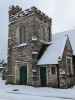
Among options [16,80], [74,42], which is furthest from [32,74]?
[74,42]

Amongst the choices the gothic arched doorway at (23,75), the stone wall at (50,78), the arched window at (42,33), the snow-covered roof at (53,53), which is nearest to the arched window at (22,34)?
the arched window at (42,33)

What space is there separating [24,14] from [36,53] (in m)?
5.60

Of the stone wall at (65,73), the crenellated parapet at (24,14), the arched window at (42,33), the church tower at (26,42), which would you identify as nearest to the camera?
the stone wall at (65,73)

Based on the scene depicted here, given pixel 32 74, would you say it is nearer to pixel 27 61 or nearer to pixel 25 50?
pixel 27 61

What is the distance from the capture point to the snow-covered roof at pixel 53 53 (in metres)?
14.1

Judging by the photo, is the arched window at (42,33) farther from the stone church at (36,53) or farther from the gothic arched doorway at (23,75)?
the gothic arched doorway at (23,75)

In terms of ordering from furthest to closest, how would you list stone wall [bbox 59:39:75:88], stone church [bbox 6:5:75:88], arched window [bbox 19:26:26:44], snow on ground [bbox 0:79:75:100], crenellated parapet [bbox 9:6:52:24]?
arched window [bbox 19:26:26:44] → crenellated parapet [bbox 9:6:52:24] → stone church [bbox 6:5:75:88] → stone wall [bbox 59:39:75:88] → snow on ground [bbox 0:79:75:100]

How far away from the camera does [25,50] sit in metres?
16.2

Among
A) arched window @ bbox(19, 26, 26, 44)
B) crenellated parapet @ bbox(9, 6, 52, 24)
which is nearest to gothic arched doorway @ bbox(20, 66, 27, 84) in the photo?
arched window @ bbox(19, 26, 26, 44)

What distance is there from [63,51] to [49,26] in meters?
5.98

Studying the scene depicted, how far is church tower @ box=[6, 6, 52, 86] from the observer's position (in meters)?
15.4

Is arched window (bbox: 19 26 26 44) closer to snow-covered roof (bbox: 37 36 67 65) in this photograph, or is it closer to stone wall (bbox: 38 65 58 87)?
snow-covered roof (bbox: 37 36 67 65)

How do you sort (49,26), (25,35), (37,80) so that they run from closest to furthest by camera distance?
(37,80) < (25,35) < (49,26)

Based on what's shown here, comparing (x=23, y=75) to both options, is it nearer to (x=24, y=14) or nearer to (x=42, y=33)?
(x=42, y=33)
